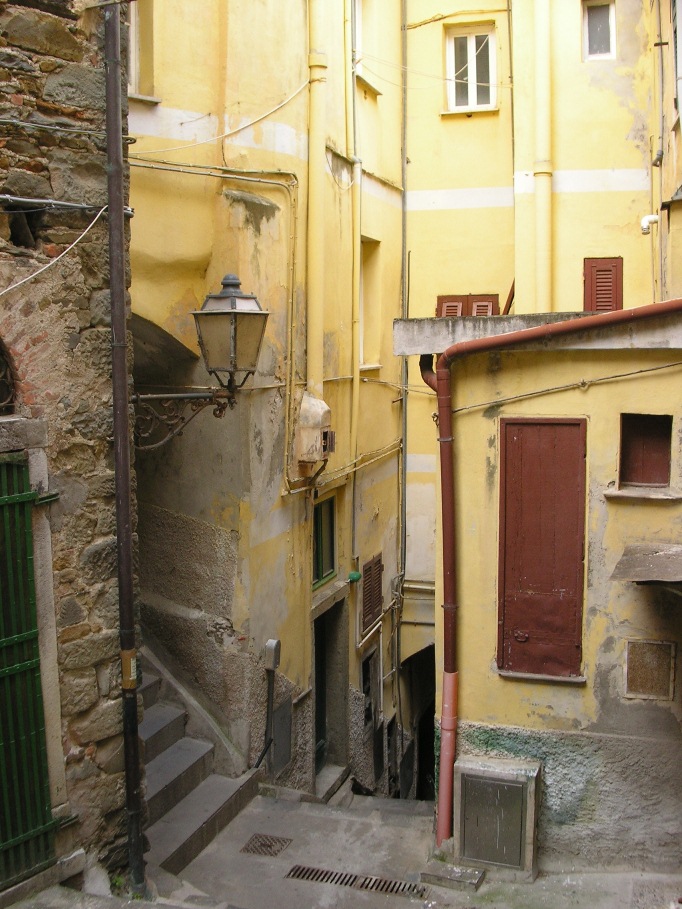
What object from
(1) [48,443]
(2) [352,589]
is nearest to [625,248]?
(2) [352,589]

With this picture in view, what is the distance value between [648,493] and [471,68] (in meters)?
8.04

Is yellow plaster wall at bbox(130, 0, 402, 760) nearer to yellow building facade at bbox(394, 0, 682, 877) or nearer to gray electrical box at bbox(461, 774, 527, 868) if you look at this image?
yellow building facade at bbox(394, 0, 682, 877)

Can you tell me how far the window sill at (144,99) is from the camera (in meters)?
8.05

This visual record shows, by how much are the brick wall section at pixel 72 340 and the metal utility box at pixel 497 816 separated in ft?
8.66

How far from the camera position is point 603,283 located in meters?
12.3

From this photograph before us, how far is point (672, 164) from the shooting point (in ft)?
32.9

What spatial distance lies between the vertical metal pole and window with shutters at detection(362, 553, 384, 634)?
19.3 feet

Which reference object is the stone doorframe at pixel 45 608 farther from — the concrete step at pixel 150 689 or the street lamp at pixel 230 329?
the concrete step at pixel 150 689

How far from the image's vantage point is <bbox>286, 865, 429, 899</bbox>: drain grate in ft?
23.5

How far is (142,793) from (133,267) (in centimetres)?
433

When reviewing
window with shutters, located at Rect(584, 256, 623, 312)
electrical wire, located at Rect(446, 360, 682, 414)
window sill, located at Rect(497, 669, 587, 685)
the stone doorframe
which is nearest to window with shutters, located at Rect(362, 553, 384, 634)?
window with shutters, located at Rect(584, 256, 623, 312)

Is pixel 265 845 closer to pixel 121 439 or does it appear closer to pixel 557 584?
pixel 557 584

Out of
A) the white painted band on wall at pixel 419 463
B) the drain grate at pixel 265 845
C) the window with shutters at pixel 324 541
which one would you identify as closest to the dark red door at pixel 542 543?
the drain grate at pixel 265 845

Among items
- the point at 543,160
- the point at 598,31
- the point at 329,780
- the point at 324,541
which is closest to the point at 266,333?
the point at 324,541
